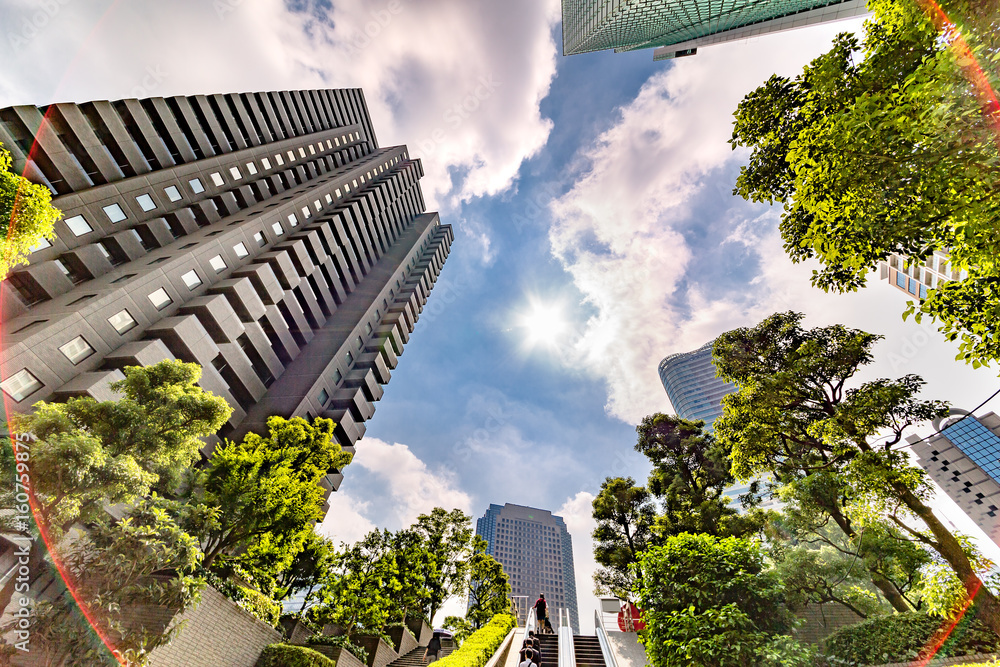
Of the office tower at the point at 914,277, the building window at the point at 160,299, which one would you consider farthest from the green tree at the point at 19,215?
the office tower at the point at 914,277

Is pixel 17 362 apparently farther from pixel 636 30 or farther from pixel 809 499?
pixel 636 30

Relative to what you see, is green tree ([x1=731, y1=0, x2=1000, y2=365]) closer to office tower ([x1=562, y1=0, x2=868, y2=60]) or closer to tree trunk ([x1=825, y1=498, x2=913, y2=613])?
tree trunk ([x1=825, y1=498, x2=913, y2=613])

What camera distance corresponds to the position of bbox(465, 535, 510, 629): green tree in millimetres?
26188

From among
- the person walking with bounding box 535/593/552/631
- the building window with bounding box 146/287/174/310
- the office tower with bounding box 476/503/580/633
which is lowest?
the person walking with bounding box 535/593/552/631

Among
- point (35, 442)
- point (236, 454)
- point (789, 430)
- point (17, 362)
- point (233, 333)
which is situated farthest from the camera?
point (233, 333)

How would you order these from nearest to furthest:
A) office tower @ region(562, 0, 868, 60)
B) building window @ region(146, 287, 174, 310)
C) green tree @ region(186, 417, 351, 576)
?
1. green tree @ region(186, 417, 351, 576)
2. building window @ region(146, 287, 174, 310)
3. office tower @ region(562, 0, 868, 60)

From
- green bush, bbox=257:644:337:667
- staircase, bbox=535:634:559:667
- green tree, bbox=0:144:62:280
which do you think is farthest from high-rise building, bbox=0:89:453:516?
staircase, bbox=535:634:559:667

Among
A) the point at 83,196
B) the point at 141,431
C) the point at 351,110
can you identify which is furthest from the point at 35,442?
the point at 351,110

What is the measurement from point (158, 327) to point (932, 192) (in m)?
28.5

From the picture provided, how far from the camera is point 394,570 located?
20766 millimetres

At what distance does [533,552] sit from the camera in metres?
155

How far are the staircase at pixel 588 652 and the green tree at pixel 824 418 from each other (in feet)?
24.3

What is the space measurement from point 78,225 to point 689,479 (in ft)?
115

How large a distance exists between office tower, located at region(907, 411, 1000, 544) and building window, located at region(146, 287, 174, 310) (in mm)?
83885
